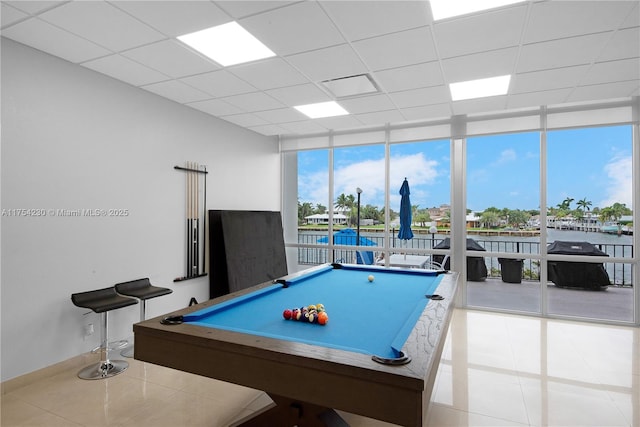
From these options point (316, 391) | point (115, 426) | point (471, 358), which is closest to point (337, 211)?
point (471, 358)

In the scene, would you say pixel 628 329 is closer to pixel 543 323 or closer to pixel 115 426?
pixel 543 323

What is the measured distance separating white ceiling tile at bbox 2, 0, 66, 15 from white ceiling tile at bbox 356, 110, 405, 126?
11.5 ft

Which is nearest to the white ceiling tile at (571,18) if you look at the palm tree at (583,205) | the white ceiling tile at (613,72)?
the white ceiling tile at (613,72)

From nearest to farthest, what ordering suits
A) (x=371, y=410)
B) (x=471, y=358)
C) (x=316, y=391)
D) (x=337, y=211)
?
1. (x=371, y=410)
2. (x=316, y=391)
3. (x=471, y=358)
4. (x=337, y=211)

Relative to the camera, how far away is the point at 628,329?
4410mm

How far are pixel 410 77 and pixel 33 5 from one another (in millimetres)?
3046

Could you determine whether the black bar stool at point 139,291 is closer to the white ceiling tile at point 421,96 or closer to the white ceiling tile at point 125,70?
the white ceiling tile at point 125,70

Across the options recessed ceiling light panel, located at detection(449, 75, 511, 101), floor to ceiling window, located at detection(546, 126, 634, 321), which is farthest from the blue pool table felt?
floor to ceiling window, located at detection(546, 126, 634, 321)

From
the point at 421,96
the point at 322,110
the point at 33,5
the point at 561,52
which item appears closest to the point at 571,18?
the point at 561,52

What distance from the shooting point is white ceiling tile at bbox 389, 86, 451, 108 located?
153 inches

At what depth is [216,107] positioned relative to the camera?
4559 mm

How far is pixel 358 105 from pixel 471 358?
3151 millimetres

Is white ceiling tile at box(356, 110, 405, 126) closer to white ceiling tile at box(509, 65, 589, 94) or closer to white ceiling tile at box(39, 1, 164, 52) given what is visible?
white ceiling tile at box(509, 65, 589, 94)

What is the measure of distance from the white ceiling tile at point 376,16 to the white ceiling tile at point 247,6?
1.06 ft
